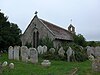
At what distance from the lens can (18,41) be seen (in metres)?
51.7

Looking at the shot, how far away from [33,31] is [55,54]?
15803 millimetres

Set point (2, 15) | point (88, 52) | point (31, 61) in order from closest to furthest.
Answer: point (31, 61)
point (88, 52)
point (2, 15)

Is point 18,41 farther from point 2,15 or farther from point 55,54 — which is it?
point 55,54

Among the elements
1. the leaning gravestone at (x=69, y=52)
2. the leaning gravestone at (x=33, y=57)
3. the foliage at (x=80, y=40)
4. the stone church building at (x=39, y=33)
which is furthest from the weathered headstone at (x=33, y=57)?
the foliage at (x=80, y=40)

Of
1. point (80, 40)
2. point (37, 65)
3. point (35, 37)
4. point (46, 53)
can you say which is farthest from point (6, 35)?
point (37, 65)

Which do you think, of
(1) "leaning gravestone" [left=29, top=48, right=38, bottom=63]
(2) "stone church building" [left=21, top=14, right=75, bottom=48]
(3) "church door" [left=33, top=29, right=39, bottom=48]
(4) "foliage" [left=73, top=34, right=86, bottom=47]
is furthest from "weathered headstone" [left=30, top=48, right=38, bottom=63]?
(4) "foliage" [left=73, top=34, right=86, bottom=47]

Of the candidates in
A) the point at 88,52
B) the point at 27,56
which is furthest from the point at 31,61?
the point at 88,52

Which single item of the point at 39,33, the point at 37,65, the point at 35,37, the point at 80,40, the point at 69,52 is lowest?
the point at 37,65

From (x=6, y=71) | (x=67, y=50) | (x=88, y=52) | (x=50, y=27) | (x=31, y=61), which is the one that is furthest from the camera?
(x=50, y=27)

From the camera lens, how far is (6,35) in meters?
48.1

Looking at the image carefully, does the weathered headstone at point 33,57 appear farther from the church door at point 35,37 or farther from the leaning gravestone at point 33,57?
the church door at point 35,37

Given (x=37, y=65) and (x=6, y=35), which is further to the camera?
(x=6, y=35)

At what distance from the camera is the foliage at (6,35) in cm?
4753

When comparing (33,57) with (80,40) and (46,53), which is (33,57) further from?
(80,40)
